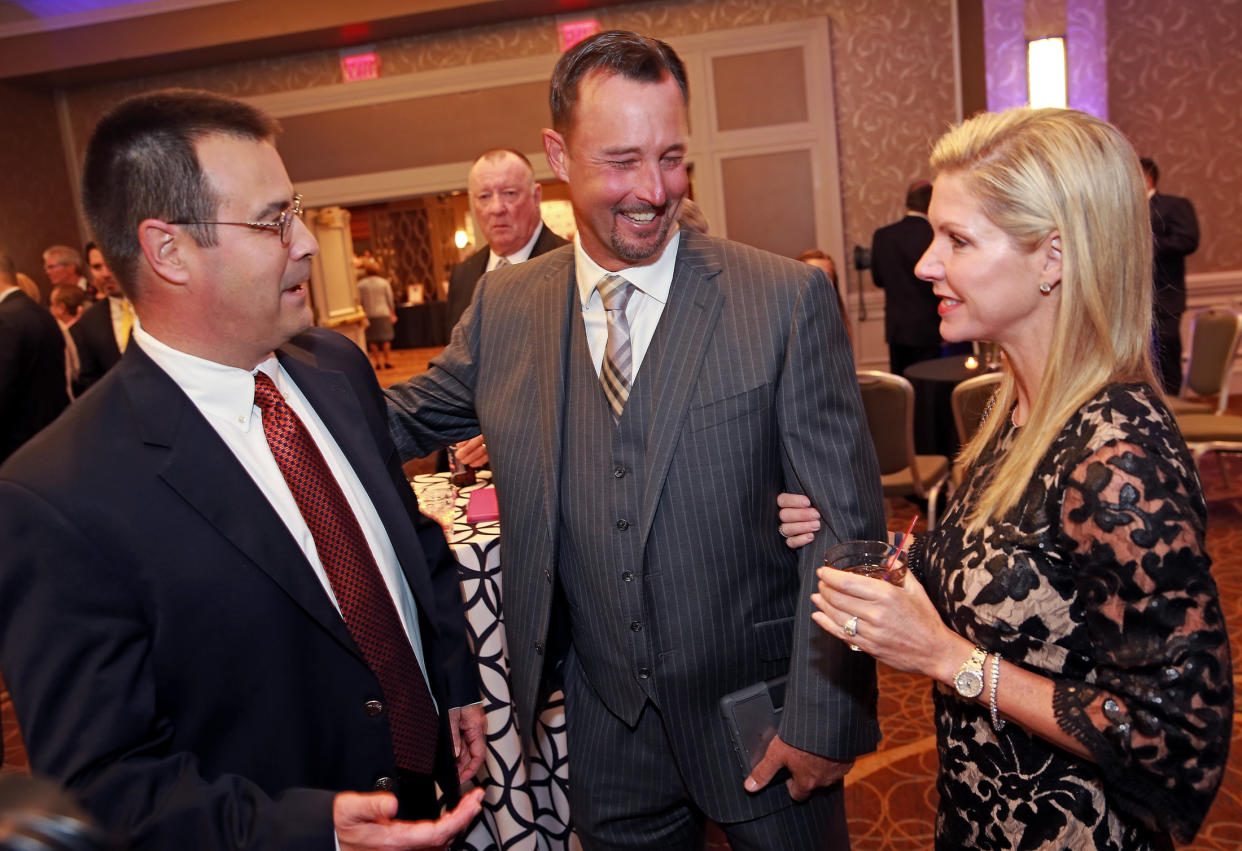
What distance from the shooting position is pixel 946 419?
4996 mm

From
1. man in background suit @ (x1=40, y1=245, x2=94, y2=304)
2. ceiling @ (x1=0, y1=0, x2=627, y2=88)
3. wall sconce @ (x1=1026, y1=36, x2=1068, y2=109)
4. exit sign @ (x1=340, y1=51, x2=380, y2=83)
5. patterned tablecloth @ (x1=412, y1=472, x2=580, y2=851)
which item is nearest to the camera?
patterned tablecloth @ (x1=412, y1=472, x2=580, y2=851)

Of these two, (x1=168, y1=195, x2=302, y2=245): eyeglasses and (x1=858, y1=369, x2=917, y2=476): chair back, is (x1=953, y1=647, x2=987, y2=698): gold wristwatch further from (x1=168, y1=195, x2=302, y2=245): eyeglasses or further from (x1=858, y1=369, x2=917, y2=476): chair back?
(x1=858, y1=369, x2=917, y2=476): chair back

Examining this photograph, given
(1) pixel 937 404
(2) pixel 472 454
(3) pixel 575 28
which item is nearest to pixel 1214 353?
(1) pixel 937 404

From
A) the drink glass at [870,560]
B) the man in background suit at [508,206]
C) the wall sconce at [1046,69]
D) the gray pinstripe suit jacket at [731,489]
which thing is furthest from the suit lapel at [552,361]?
the wall sconce at [1046,69]

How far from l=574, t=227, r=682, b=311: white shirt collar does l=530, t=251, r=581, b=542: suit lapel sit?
0.04m

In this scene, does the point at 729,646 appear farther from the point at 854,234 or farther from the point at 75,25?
the point at 75,25

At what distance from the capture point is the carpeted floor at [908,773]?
8.63 ft

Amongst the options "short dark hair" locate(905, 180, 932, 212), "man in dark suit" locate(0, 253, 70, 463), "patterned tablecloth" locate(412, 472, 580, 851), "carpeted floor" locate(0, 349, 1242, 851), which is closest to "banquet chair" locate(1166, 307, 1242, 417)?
"carpeted floor" locate(0, 349, 1242, 851)

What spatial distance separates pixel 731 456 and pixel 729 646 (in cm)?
33

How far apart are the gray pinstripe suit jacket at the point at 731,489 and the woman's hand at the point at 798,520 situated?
20mm

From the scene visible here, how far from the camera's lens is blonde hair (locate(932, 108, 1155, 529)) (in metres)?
1.27

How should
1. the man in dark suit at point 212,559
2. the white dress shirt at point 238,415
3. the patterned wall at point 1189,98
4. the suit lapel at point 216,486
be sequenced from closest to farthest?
the man in dark suit at point 212,559, the suit lapel at point 216,486, the white dress shirt at point 238,415, the patterned wall at point 1189,98

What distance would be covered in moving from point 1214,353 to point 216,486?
5014mm

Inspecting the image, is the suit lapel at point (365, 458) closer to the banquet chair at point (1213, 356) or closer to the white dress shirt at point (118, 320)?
the white dress shirt at point (118, 320)
